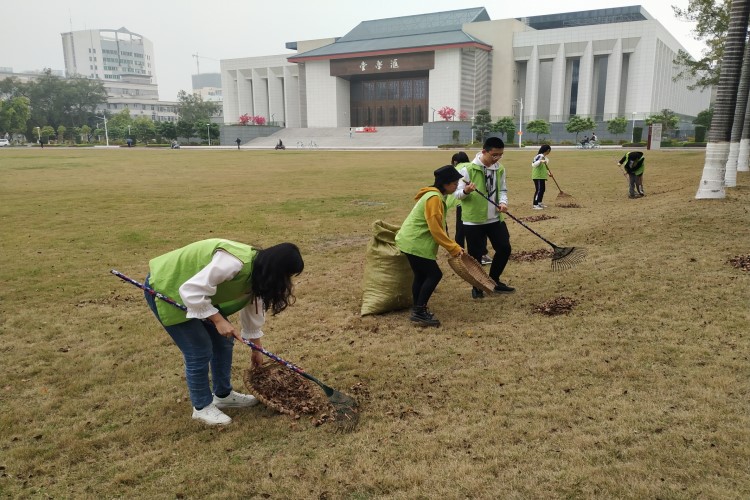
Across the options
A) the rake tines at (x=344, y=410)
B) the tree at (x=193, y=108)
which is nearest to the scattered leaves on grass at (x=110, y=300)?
the rake tines at (x=344, y=410)

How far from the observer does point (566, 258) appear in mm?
6816

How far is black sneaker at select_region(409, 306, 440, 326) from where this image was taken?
209 inches

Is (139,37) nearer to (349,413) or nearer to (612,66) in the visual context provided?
(612,66)

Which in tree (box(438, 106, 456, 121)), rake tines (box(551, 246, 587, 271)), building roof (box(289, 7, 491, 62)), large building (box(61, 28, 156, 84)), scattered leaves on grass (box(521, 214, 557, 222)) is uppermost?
large building (box(61, 28, 156, 84))

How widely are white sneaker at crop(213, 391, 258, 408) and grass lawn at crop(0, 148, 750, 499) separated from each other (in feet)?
0.21

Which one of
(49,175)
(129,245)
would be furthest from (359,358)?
(49,175)

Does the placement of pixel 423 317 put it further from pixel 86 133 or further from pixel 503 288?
pixel 86 133

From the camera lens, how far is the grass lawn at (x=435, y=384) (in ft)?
9.89

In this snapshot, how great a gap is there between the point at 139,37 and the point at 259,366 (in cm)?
18731

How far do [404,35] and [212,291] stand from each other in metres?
73.3

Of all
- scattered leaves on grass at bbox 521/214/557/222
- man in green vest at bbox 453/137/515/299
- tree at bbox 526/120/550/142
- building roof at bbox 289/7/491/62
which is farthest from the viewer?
building roof at bbox 289/7/491/62

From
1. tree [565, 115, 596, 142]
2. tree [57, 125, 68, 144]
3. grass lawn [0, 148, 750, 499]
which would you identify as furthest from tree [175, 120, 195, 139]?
grass lawn [0, 148, 750, 499]

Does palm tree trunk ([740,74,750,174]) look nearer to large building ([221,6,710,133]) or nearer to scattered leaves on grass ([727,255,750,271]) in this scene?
scattered leaves on grass ([727,255,750,271])

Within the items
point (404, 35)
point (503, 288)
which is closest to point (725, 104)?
point (503, 288)
